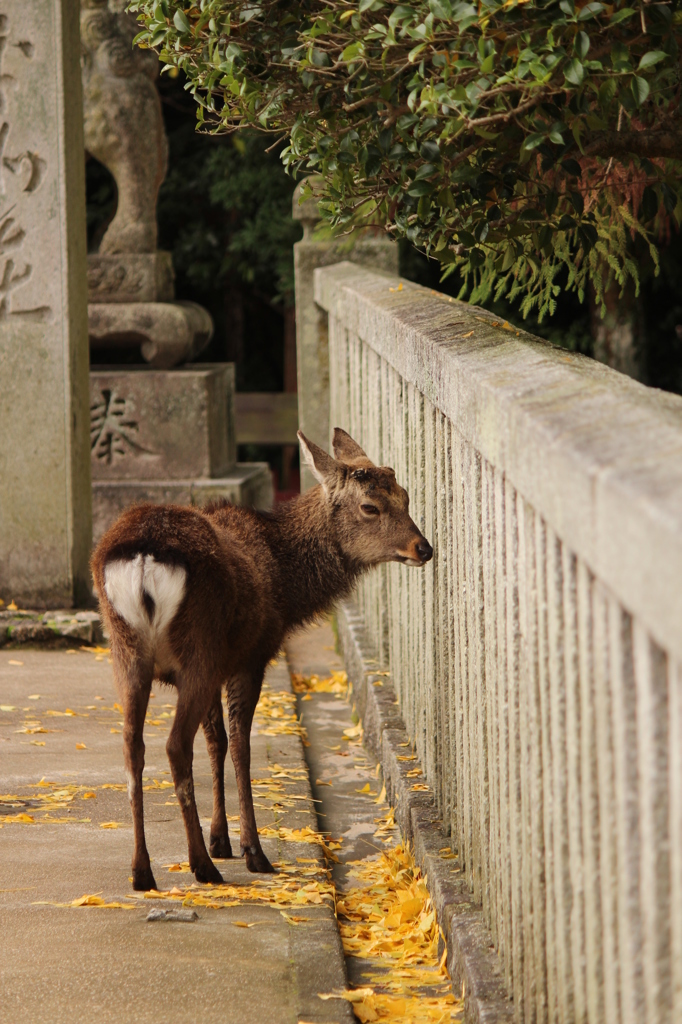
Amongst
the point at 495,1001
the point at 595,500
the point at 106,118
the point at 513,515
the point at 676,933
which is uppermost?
the point at 106,118

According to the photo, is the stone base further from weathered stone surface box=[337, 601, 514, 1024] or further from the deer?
the deer

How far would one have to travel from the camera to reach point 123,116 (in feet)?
30.0

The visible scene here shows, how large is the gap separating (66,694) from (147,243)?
4.36 m

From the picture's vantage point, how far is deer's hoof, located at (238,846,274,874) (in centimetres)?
393

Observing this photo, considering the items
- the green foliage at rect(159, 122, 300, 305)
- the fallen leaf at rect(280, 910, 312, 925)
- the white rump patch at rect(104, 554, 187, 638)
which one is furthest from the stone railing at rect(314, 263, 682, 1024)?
the green foliage at rect(159, 122, 300, 305)

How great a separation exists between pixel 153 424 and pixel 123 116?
2255 millimetres

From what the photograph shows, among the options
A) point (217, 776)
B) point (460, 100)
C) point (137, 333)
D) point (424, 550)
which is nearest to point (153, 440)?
point (137, 333)

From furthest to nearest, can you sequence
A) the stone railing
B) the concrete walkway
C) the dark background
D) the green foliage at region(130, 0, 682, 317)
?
the dark background → the concrete walkway → the green foliage at region(130, 0, 682, 317) → the stone railing

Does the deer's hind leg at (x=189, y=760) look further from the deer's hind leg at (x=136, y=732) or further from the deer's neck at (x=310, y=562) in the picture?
the deer's neck at (x=310, y=562)

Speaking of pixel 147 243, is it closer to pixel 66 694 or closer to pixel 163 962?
pixel 66 694

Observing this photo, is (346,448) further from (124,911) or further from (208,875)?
(124,911)

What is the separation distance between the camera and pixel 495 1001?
274cm

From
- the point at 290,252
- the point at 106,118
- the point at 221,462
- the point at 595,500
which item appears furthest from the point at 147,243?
the point at 595,500

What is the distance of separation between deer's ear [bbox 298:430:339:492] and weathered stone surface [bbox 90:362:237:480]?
15.5ft
